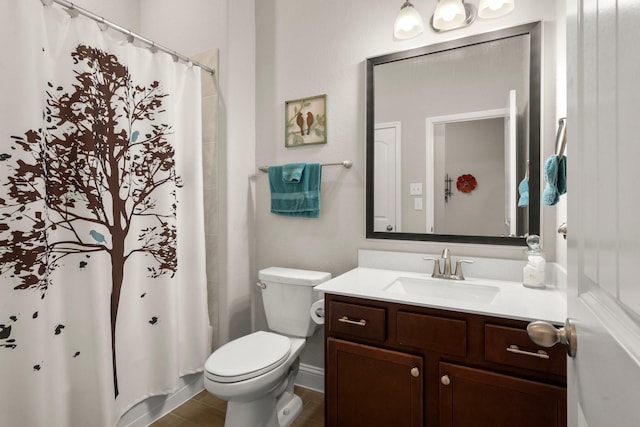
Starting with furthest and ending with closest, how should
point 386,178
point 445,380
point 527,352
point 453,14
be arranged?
point 386,178 → point 453,14 → point 445,380 → point 527,352

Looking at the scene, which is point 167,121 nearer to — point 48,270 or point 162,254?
point 162,254

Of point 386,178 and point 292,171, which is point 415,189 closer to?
point 386,178

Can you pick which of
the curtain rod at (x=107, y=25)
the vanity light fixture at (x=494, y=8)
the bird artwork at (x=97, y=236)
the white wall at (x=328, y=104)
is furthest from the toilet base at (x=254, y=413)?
the vanity light fixture at (x=494, y=8)

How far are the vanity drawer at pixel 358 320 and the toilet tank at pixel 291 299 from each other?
1.20 ft

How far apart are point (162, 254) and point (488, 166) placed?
1.75 meters

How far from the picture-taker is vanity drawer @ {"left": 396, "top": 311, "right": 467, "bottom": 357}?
4.07 feet

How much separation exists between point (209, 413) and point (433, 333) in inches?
55.8

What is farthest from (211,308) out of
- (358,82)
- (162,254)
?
(358,82)

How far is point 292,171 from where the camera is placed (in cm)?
207

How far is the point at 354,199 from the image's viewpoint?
201 centimetres

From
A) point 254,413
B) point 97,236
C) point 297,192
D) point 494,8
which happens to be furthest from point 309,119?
point 254,413

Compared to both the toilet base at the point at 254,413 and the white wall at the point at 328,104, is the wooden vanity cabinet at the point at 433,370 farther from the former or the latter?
the white wall at the point at 328,104

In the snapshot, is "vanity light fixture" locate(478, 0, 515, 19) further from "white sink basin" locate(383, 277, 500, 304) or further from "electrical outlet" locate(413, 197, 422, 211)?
"white sink basin" locate(383, 277, 500, 304)

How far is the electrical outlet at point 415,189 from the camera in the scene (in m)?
1.81
